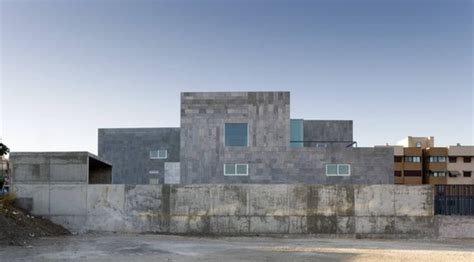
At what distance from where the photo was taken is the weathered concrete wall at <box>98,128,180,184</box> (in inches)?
1852

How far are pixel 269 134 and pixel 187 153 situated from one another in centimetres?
557

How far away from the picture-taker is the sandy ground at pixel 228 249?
16578mm

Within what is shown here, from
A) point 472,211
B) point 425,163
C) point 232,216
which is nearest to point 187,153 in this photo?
point 232,216

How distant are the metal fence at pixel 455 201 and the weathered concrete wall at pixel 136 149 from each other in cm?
2682

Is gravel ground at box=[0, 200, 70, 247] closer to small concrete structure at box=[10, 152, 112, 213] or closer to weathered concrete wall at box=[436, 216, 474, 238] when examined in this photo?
small concrete structure at box=[10, 152, 112, 213]

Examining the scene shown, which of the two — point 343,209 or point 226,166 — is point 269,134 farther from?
point 343,209

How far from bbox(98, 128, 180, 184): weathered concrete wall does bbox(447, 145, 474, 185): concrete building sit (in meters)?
58.3

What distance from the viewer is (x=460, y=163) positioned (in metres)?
88.6

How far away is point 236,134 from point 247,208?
11.2 metres

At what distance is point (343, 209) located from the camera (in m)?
24.4

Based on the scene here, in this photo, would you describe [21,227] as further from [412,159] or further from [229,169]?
[412,159]

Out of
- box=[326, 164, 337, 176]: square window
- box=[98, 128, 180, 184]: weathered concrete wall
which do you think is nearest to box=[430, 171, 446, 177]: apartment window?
box=[98, 128, 180, 184]: weathered concrete wall

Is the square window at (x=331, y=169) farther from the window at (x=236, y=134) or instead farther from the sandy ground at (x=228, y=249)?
the sandy ground at (x=228, y=249)

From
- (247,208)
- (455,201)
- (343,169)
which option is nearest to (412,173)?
(343,169)
